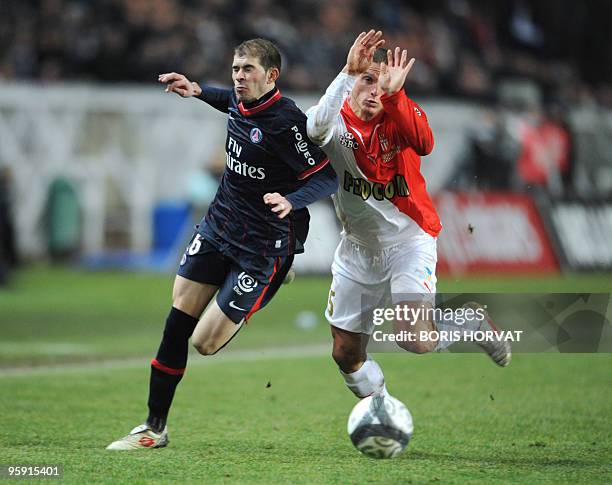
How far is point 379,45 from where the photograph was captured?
7754mm

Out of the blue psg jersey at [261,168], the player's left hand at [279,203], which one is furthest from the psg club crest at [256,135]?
the player's left hand at [279,203]

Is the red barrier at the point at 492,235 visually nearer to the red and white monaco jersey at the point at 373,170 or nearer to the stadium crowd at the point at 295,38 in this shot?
the stadium crowd at the point at 295,38

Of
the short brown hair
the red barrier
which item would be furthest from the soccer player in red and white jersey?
the red barrier

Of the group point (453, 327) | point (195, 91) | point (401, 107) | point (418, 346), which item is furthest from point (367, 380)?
point (195, 91)

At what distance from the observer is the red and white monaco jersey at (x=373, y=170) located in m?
7.68

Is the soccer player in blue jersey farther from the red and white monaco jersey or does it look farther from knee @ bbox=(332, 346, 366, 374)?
knee @ bbox=(332, 346, 366, 374)

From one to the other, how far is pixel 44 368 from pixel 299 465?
544 cm

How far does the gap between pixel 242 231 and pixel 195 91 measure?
109 centimetres

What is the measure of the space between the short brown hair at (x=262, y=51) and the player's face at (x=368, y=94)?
0.59 metres

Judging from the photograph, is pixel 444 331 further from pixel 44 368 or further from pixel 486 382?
pixel 44 368

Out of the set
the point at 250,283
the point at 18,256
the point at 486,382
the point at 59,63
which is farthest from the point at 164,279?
the point at 250,283

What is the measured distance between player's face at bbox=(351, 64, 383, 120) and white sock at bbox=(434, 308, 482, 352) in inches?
59.9

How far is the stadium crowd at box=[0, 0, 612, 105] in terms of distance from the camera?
22.7 meters

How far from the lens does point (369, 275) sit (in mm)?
8266
